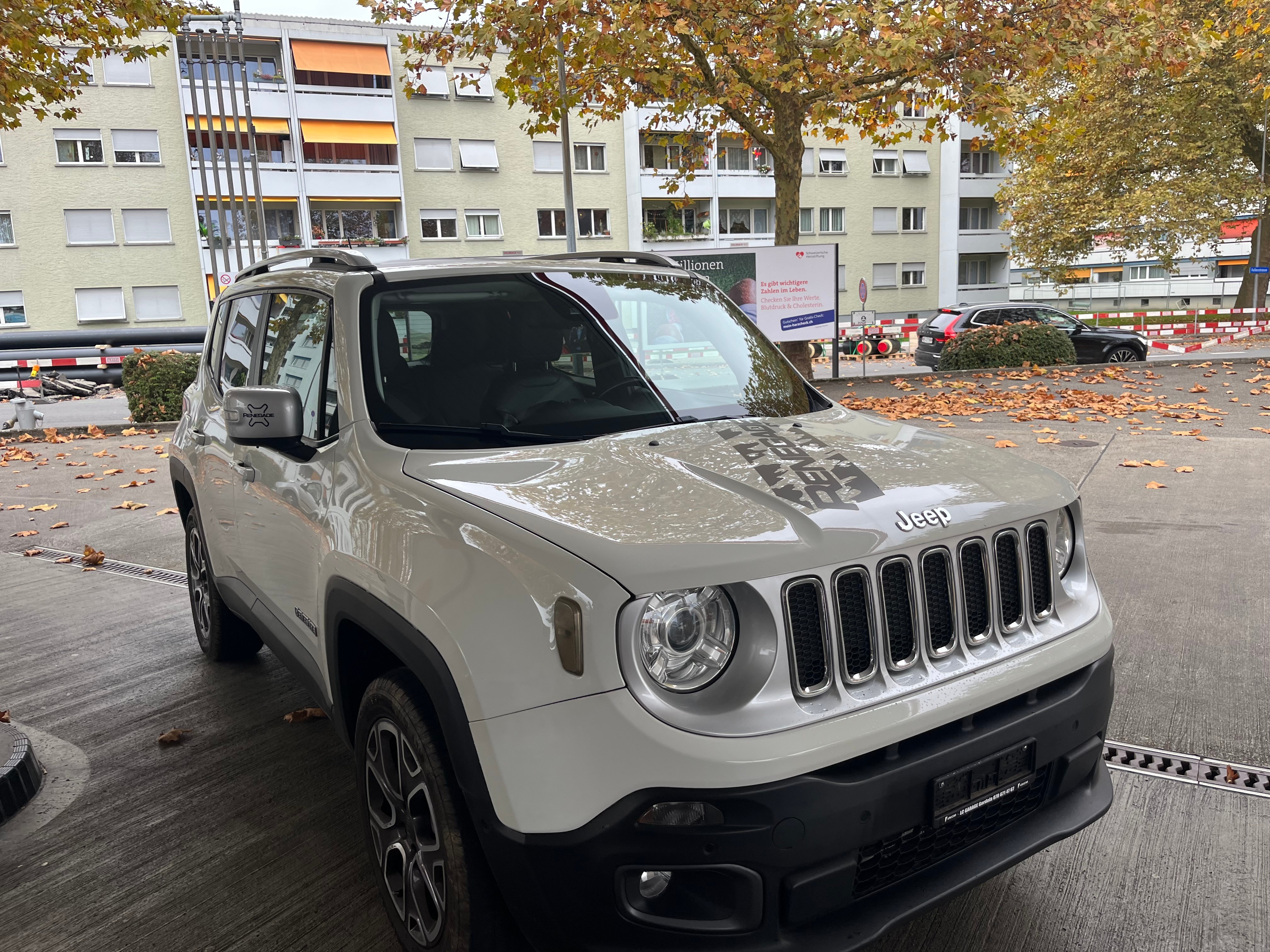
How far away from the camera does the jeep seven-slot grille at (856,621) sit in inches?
81.5

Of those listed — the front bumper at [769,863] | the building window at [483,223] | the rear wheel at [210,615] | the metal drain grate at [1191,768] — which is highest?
the building window at [483,223]

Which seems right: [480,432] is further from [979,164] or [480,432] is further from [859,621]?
[979,164]

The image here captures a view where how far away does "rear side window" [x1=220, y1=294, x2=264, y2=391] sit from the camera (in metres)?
3.88

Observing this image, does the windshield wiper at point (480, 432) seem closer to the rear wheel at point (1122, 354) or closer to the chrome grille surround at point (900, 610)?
the chrome grille surround at point (900, 610)

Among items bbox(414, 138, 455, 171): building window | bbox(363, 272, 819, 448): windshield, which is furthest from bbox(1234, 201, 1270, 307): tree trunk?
bbox(363, 272, 819, 448): windshield

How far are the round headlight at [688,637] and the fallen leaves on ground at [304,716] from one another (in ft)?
8.23

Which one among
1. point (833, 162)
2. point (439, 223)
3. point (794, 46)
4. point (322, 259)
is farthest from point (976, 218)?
point (322, 259)

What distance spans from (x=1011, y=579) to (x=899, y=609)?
1.37 ft

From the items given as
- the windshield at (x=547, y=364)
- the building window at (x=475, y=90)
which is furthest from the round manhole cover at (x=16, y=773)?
the building window at (x=475, y=90)

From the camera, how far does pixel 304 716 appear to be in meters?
4.06

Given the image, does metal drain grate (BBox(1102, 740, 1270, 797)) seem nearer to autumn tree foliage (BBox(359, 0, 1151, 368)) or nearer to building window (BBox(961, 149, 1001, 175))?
autumn tree foliage (BBox(359, 0, 1151, 368))

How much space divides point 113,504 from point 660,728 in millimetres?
8371

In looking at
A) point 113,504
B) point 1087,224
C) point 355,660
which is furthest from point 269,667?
point 1087,224

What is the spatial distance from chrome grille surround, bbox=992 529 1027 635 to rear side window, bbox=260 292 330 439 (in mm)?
1950
